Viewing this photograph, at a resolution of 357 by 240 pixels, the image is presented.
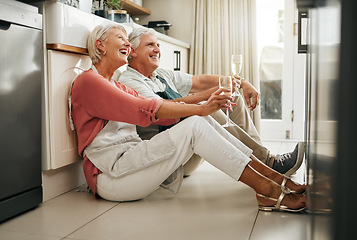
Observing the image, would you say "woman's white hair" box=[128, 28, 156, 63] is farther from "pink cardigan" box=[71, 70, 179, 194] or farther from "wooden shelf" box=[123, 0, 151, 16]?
"wooden shelf" box=[123, 0, 151, 16]

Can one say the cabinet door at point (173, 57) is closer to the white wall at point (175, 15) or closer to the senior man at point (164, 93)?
the white wall at point (175, 15)

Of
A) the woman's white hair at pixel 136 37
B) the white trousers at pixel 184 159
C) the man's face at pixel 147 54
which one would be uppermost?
the woman's white hair at pixel 136 37

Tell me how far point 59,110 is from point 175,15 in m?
2.82

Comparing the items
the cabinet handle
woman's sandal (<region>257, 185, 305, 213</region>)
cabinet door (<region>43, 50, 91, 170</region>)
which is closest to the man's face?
cabinet door (<region>43, 50, 91, 170</region>)

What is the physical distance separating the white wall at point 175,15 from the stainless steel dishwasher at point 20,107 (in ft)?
9.18

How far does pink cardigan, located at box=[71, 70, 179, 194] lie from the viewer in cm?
176

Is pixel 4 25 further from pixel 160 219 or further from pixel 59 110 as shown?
pixel 160 219

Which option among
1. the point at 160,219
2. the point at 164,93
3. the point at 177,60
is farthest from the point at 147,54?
the point at 177,60

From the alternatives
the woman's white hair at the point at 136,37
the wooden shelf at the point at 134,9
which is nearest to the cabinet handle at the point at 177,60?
the wooden shelf at the point at 134,9

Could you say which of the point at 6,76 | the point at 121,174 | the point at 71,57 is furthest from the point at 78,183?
the point at 6,76

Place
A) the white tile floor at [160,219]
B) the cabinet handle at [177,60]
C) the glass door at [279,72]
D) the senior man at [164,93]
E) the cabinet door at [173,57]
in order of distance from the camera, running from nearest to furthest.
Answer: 1. the white tile floor at [160,219]
2. the senior man at [164,93]
3. the cabinet door at [173,57]
4. the cabinet handle at [177,60]
5. the glass door at [279,72]

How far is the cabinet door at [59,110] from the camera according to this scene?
1.88 metres

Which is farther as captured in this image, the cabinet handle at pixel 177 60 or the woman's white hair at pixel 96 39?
the cabinet handle at pixel 177 60

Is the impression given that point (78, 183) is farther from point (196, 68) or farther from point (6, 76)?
point (196, 68)
